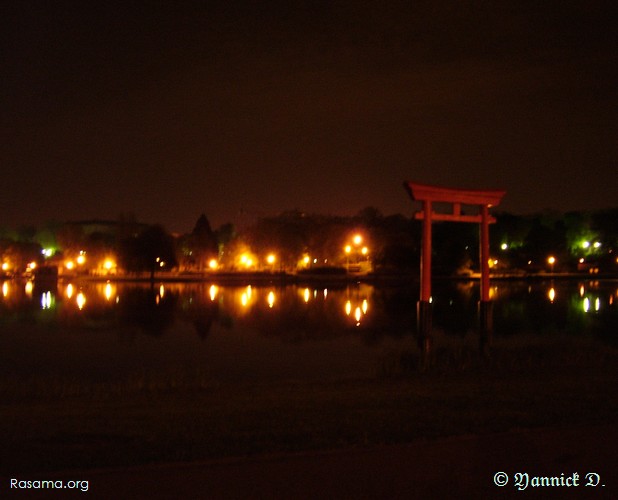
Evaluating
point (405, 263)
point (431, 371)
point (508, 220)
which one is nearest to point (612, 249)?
point (508, 220)

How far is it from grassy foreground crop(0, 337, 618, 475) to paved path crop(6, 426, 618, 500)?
66cm

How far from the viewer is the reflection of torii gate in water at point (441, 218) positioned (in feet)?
55.7

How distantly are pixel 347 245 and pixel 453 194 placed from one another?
2350 inches

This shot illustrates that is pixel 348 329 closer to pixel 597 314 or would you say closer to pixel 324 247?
pixel 597 314

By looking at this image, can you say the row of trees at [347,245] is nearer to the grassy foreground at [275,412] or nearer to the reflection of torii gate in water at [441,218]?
the reflection of torii gate in water at [441,218]

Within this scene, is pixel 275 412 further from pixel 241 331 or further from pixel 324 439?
pixel 241 331

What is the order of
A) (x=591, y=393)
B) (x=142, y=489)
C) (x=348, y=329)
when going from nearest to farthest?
(x=142, y=489) → (x=591, y=393) → (x=348, y=329)

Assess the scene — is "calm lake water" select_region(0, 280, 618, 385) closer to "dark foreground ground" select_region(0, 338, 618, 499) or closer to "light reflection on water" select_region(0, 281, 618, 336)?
"light reflection on water" select_region(0, 281, 618, 336)

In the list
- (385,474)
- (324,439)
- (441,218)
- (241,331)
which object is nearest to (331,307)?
(241,331)

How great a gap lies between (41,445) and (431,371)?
880cm

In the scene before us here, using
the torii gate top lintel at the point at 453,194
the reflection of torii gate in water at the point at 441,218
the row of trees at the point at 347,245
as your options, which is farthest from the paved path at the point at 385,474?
the row of trees at the point at 347,245

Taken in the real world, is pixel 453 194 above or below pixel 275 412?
above

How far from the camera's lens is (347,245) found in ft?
254

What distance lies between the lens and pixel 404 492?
585 cm
